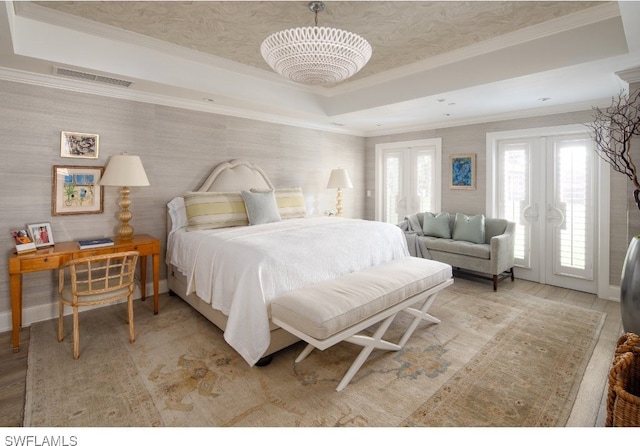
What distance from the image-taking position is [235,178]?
4.43m

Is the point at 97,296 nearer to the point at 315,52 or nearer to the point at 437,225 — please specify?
the point at 315,52

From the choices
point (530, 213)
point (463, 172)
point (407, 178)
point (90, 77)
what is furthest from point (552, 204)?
point (90, 77)

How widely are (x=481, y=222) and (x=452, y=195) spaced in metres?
0.88

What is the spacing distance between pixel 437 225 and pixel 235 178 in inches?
121

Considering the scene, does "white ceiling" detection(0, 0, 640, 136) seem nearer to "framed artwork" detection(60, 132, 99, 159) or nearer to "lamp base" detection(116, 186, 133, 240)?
"framed artwork" detection(60, 132, 99, 159)

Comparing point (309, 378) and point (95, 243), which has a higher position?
point (95, 243)

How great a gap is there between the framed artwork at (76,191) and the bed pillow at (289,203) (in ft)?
5.73

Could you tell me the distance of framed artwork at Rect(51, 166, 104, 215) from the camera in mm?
3289

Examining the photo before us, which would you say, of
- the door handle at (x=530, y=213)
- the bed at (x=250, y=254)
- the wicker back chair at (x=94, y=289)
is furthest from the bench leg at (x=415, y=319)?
the door handle at (x=530, y=213)

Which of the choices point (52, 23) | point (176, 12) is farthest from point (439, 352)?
point (52, 23)

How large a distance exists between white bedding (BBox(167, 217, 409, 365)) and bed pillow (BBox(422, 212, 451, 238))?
144 cm

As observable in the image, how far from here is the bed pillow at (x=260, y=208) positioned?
12.8 ft

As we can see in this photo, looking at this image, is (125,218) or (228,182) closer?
(125,218)

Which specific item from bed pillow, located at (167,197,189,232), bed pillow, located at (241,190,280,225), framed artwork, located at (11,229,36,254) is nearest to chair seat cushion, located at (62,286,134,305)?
framed artwork, located at (11,229,36,254)
